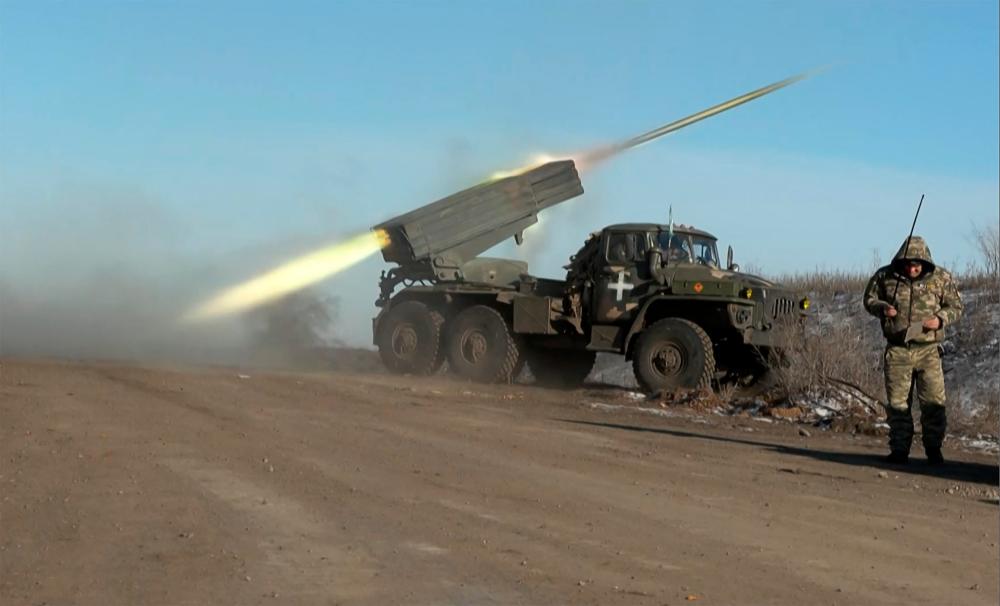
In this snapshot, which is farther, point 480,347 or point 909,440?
point 480,347

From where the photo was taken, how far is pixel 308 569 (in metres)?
5.79

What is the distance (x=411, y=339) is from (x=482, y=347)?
140cm

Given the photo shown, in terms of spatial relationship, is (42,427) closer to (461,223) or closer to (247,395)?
(247,395)

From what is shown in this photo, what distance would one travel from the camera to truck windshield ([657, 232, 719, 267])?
717 inches

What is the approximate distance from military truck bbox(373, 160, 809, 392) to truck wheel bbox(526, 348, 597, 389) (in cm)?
2

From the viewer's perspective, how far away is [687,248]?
18328 millimetres

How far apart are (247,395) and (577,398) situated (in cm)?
524

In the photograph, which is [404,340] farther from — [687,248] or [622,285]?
[687,248]

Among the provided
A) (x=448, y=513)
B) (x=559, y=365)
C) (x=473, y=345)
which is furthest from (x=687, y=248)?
(x=448, y=513)

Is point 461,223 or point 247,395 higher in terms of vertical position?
point 461,223

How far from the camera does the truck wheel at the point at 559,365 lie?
2047 cm

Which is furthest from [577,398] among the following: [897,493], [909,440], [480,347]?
[897,493]

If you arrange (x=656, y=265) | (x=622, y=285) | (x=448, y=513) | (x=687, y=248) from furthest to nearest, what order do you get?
(x=622, y=285), (x=687, y=248), (x=656, y=265), (x=448, y=513)

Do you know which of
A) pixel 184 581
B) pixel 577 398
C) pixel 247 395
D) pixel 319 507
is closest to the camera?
pixel 184 581
